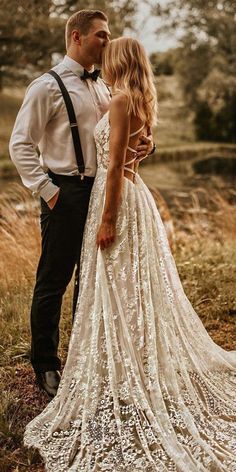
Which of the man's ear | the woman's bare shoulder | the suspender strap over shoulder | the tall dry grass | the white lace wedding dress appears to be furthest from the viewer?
the man's ear

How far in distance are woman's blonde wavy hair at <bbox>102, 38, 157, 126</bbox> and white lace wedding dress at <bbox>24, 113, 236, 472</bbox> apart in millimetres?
187

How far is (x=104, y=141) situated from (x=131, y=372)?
3.78 ft

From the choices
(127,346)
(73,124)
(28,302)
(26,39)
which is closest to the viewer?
(127,346)

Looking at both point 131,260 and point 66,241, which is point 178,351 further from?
point 66,241

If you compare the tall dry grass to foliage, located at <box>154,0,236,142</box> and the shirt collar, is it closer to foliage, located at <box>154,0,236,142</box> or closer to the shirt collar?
the shirt collar

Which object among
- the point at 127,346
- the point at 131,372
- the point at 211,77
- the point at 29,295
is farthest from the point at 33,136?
the point at 211,77

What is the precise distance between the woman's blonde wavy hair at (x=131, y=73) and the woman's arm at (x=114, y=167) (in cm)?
5

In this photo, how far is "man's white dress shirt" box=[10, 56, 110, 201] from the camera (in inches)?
127

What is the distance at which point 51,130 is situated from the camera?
131 inches

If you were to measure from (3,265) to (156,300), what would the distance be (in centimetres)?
264

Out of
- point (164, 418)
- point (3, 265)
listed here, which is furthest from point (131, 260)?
point (3, 265)

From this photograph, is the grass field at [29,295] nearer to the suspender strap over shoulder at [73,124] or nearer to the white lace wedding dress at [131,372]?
the white lace wedding dress at [131,372]

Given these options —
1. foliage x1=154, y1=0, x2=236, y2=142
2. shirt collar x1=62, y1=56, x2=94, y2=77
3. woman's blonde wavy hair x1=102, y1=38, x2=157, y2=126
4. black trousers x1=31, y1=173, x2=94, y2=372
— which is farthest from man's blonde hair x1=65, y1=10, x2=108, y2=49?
foliage x1=154, y1=0, x2=236, y2=142

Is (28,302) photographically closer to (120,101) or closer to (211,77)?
(120,101)
